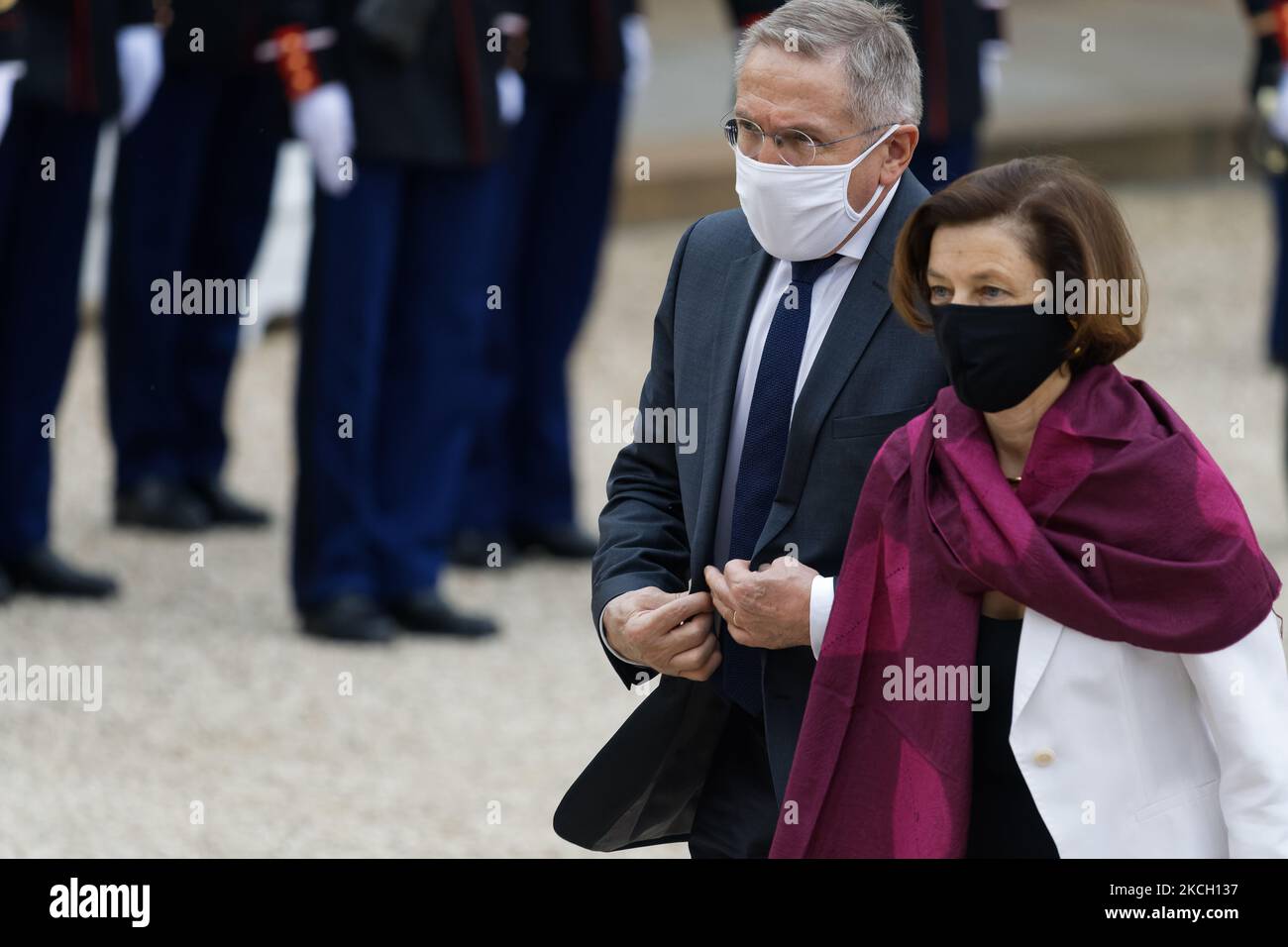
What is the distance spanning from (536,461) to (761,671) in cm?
345

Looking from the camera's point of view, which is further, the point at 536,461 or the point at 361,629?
the point at 536,461

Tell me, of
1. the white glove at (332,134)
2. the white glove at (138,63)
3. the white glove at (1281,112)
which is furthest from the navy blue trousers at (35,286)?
the white glove at (1281,112)

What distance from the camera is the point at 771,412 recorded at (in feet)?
7.93

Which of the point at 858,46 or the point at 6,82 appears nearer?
the point at 858,46

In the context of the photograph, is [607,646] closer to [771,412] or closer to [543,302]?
[771,412]

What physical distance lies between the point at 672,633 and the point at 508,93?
10.4 feet

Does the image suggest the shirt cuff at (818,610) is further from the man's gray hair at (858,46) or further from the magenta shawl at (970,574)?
the man's gray hair at (858,46)

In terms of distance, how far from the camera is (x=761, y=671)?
2.47m

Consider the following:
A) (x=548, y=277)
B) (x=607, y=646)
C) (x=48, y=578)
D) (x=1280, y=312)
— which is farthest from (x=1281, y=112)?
(x=607, y=646)

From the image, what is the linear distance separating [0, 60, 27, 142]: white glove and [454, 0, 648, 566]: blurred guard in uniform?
4.26 ft

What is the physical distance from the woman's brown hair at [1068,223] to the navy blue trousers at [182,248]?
372 centimetres
